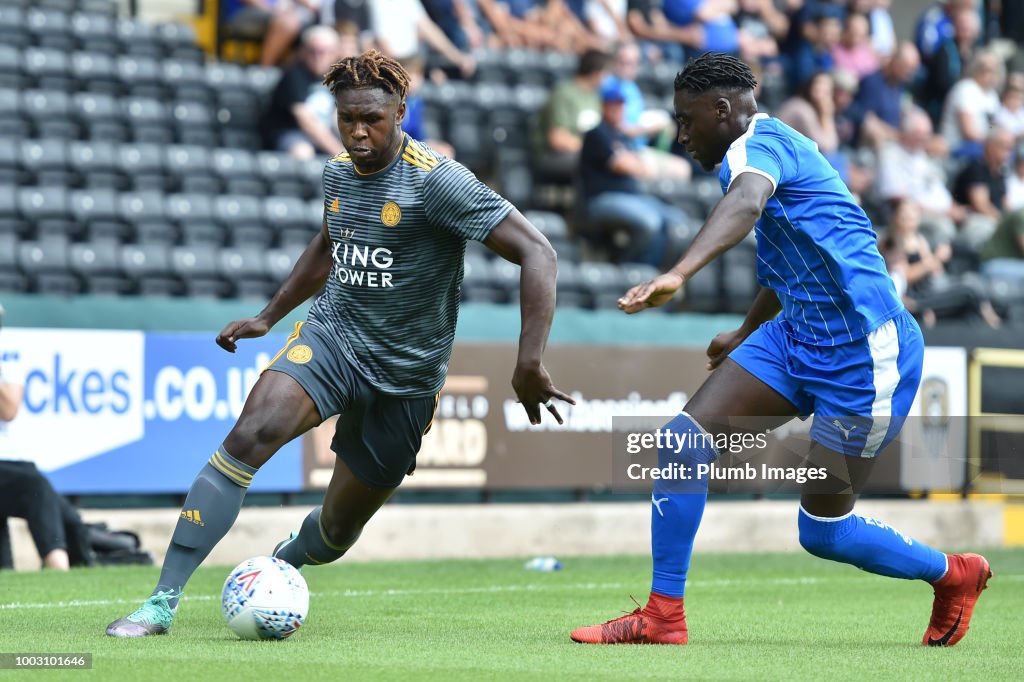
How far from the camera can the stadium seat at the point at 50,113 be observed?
13.0 meters

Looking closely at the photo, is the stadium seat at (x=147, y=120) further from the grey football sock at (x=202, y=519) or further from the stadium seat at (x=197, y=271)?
the grey football sock at (x=202, y=519)

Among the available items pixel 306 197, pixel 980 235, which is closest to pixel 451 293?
pixel 306 197

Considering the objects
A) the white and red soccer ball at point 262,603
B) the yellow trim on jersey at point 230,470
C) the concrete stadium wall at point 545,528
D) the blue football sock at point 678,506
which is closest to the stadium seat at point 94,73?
the concrete stadium wall at point 545,528

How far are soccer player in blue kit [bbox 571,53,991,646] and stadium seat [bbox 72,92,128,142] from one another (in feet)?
27.1

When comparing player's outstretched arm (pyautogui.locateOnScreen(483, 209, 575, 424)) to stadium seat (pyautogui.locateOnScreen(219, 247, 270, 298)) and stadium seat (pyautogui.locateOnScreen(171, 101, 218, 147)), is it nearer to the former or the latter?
stadium seat (pyautogui.locateOnScreen(219, 247, 270, 298))

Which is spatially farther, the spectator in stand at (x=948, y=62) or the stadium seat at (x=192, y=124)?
the spectator in stand at (x=948, y=62)

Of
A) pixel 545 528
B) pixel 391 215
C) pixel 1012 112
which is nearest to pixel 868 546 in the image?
pixel 391 215

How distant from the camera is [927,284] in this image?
14406 millimetres

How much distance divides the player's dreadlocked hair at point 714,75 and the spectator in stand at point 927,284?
7.92 meters

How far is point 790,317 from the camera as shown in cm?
616

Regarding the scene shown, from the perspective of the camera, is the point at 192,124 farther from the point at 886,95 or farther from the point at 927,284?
the point at 886,95

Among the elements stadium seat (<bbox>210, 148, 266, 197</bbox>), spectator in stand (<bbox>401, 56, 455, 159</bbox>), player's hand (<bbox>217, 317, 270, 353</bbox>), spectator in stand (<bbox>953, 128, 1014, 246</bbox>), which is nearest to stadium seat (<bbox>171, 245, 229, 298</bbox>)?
stadium seat (<bbox>210, 148, 266, 197</bbox>)

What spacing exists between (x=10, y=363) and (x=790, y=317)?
560 centimetres

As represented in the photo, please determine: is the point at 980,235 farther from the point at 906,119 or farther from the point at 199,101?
the point at 199,101
